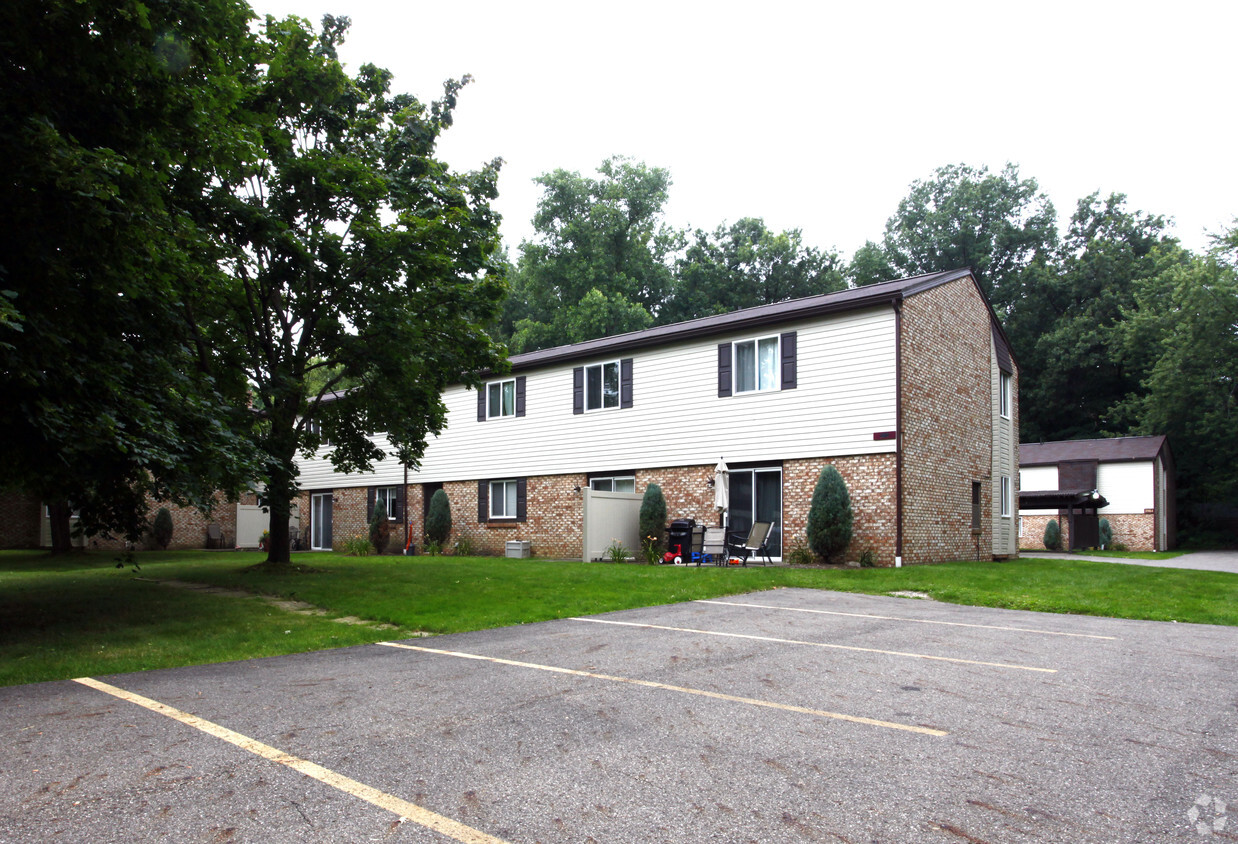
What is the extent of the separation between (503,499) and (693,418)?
23.8ft

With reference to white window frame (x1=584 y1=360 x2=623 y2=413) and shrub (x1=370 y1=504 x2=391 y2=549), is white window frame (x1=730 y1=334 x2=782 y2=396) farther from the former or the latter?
shrub (x1=370 y1=504 x2=391 y2=549)

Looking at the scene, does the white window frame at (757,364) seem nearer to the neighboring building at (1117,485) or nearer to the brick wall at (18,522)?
the neighboring building at (1117,485)

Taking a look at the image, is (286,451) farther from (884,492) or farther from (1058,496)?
(1058,496)

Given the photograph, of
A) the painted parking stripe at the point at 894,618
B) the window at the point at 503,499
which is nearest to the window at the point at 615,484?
the window at the point at 503,499

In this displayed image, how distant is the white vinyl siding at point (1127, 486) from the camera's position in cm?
3341

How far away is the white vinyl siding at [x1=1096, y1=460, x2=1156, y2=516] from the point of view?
3341 centimetres

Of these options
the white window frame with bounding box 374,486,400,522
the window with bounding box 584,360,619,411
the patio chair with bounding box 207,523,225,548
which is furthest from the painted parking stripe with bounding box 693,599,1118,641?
the patio chair with bounding box 207,523,225,548

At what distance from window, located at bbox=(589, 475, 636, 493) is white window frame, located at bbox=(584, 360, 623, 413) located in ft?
6.03

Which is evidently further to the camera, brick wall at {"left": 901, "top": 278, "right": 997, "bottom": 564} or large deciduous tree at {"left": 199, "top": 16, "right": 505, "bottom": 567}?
brick wall at {"left": 901, "top": 278, "right": 997, "bottom": 564}

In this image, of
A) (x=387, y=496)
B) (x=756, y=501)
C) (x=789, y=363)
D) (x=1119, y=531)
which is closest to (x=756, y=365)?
(x=789, y=363)

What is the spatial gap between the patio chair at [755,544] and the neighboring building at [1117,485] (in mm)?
20382

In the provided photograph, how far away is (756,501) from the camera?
61.4 ft

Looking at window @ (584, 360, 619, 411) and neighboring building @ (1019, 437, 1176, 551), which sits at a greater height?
window @ (584, 360, 619, 411)

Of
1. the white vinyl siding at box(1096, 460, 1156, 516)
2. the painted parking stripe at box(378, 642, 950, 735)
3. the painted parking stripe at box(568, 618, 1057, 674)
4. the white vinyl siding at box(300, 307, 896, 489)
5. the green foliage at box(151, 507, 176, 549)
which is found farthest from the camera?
the white vinyl siding at box(1096, 460, 1156, 516)
